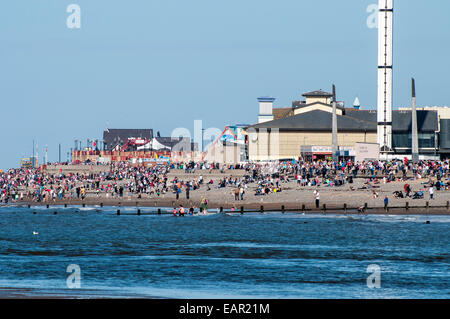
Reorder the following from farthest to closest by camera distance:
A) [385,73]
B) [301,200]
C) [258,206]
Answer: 1. [385,73]
2. [258,206]
3. [301,200]

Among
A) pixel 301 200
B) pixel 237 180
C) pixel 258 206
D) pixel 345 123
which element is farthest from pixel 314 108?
pixel 258 206

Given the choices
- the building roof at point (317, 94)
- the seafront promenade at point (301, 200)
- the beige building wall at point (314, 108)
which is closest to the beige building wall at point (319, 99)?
the building roof at point (317, 94)

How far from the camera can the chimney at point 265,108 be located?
13362 cm

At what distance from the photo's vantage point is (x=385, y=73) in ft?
351

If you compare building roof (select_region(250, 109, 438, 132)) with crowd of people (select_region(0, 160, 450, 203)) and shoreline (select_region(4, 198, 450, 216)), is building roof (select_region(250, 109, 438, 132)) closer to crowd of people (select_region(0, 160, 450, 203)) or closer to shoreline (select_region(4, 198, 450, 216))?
crowd of people (select_region(0, 160, 450, 203))

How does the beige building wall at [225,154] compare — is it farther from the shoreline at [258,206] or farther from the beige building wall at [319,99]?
the shoreline at [258,206]

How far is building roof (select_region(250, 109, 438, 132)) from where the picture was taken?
373 ft

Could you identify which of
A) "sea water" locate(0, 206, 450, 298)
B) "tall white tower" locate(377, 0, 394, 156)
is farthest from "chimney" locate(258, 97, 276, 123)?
"sea water" locate(0, 206, 450, 298)

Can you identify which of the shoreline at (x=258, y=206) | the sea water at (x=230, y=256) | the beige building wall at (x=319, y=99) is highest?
the beige building wall at (x=319, y=99)

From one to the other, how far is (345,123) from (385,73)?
11.6 meters

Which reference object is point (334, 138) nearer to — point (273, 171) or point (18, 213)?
point (273, 171)

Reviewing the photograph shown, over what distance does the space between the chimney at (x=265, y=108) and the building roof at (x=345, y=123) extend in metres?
16.6

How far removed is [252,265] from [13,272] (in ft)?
37.0

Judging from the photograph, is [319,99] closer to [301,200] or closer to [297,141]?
[297,141]
